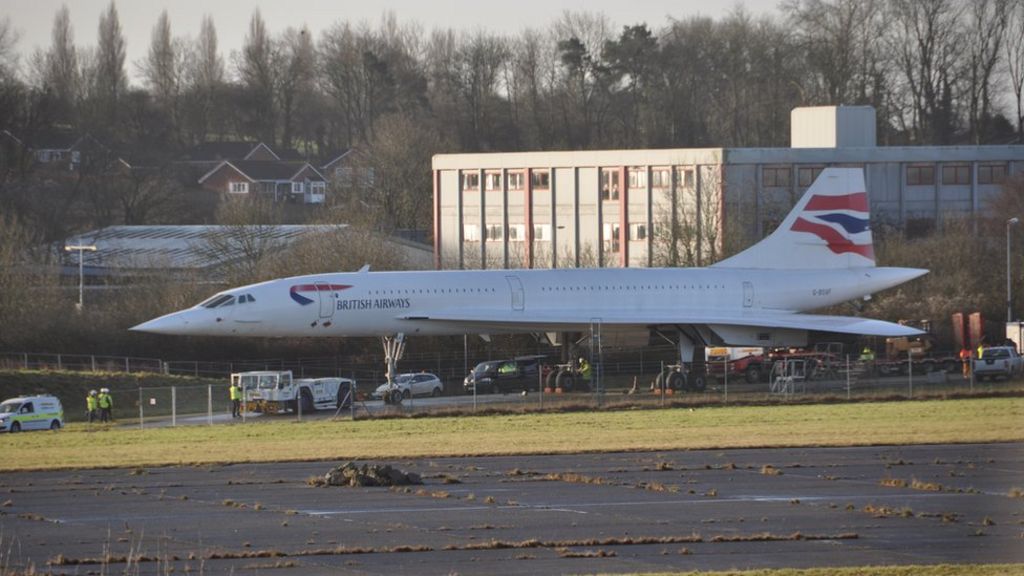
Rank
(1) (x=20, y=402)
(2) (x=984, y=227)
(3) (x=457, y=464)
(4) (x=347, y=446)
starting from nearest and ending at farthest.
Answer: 1. (3) (x=457, y=464)
2. (4) (x=347, y=446)
3. (1) (x=20, y=402)
4. (2) (x=984, y=227)

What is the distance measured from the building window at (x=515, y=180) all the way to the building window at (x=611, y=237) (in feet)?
18.4

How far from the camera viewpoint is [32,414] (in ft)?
147

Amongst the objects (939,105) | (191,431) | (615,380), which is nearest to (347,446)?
(191,431)

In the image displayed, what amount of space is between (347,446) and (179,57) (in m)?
52.9

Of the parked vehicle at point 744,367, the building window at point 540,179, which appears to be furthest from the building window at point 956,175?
the parked vehicle at point 744,367

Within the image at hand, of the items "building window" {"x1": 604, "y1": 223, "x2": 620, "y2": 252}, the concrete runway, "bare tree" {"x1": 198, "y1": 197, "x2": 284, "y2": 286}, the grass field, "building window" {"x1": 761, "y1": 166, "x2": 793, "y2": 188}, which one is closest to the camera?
the concrete runway

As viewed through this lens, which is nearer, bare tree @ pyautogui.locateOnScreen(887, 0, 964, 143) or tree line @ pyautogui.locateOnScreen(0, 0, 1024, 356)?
tree line @ pyautogui.locateOnScreen(0, 0, 1024, 356)

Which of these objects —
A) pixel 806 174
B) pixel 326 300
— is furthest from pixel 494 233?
pixel 326 300

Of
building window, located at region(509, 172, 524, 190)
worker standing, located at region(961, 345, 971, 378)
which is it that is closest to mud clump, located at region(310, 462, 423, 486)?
worker standing, located at region(961, 345, 971, 378)

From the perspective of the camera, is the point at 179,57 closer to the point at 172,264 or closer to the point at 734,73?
the point at 172,264

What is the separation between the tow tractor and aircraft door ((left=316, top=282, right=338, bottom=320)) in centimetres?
201

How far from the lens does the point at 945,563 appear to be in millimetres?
17703

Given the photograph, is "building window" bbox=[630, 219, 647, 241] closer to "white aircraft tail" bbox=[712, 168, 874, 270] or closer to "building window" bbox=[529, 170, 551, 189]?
"building window" bbox=[529, 170, 551, 189]

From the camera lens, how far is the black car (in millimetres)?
51031
